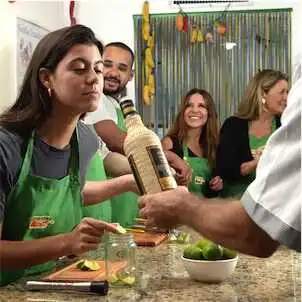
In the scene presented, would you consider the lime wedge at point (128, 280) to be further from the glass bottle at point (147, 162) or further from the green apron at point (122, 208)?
the green apron at point (122, 208)

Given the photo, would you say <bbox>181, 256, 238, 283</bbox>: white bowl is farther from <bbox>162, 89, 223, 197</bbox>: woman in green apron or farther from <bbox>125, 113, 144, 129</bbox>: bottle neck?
<bbox>162, 89, 223, 197</bbox>: woman in green apron

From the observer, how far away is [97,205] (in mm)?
1896

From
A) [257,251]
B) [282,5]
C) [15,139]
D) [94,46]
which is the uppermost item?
[282,5]

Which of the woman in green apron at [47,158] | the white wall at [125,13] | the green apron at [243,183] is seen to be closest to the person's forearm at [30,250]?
the woman in green apron at [47,158]

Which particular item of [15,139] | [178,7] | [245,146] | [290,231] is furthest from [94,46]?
[178,7]

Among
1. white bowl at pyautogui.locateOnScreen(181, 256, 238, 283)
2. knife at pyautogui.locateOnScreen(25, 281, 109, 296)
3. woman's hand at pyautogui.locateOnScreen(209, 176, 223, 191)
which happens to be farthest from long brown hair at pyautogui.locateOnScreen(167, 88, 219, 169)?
knife at pyautogui.locateOnScreen(25, 281, 109, 296)

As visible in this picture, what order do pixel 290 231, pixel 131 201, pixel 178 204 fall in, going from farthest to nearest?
1. pixel 131 201
2. pixel 178 204
3. pixel 290 231

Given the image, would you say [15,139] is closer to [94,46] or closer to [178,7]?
[94,46]

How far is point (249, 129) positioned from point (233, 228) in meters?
1.84

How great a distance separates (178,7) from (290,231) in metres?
3.37

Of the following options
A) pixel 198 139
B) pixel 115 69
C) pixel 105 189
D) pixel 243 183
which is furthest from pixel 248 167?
pixel 105 189

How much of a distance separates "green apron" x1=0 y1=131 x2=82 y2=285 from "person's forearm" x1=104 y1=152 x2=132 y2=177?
30.6 inches

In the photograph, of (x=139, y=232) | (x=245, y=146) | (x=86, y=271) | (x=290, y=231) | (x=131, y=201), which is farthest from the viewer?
(x=245, y=146)

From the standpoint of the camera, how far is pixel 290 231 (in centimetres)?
69
